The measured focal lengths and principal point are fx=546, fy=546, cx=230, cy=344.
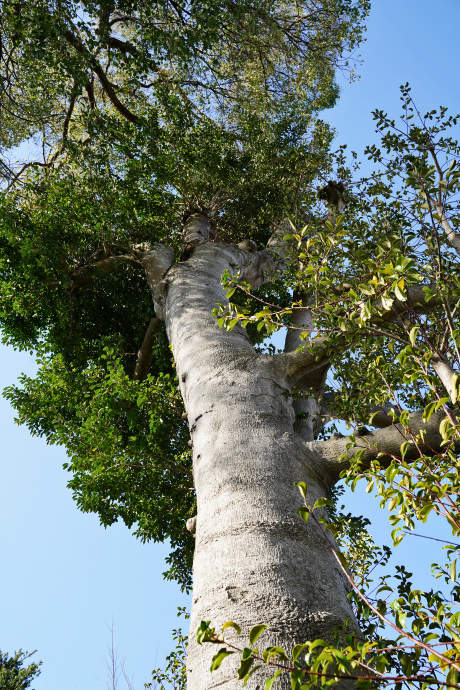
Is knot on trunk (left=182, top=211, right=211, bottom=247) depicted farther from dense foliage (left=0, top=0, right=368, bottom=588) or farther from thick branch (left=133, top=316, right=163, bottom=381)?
thick branch (left=133, top=316, right=163, bottom=381)

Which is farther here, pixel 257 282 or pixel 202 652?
pixel 257 282

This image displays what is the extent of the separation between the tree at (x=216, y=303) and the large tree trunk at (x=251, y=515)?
1 cm

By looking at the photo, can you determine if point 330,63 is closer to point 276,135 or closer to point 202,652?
point 276,135

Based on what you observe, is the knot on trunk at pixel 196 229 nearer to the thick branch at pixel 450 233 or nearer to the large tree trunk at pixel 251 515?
the large tree trunk at pixel 251 515

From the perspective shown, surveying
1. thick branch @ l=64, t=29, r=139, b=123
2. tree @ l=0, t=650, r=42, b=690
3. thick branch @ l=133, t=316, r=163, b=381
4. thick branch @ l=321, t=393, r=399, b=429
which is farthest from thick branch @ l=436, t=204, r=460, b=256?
tree @ l=0, t=650, r=42, b=690

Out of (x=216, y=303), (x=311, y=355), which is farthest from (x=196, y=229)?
(x=311, y=355)

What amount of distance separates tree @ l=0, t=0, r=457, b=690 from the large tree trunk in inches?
0.4

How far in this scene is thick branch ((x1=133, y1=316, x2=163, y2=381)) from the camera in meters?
7.44

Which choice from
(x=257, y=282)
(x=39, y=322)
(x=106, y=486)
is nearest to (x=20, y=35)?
(x=39, y=322)

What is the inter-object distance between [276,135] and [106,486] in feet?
21.6

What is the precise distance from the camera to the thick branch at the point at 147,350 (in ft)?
24.4

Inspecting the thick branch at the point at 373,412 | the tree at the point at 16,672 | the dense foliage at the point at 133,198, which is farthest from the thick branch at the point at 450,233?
the tree at the point at 16,672

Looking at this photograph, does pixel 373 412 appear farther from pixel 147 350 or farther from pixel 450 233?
pixel 147 350

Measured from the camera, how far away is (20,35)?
725cm
